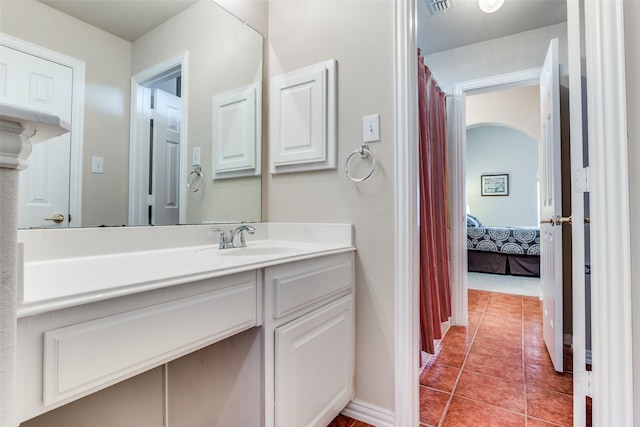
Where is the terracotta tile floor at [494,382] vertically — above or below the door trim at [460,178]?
below

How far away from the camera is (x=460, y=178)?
2.65 m

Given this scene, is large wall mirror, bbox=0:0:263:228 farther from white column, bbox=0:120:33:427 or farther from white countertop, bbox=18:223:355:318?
white column, bbox=0:120:33:427

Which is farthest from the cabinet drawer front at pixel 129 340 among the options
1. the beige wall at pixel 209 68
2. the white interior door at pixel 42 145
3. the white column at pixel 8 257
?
the beige wall at pixel 209 68

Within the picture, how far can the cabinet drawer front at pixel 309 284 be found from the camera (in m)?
1.00

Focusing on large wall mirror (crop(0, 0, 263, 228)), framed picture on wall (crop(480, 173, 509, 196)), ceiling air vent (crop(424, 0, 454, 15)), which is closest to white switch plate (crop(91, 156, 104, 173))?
large wall mirror (crop(0, 0, 263, 228))

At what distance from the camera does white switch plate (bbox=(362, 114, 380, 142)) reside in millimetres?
1379

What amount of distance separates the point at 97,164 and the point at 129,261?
382 mm

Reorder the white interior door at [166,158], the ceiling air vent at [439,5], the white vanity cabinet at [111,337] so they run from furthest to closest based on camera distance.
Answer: the ceiling air vent at [439,5] → the white interior door at [166,158] → the white vanity cabinet at [111,337]

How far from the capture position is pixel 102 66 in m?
1.09

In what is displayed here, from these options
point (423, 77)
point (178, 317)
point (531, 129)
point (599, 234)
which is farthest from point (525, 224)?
point (178, 317)

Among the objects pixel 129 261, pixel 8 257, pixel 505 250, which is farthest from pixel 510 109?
pixel 8 257

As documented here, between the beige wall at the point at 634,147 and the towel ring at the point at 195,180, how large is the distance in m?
1.64

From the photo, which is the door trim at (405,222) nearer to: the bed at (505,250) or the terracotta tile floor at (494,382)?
the terracotta tile floor at (494,382)

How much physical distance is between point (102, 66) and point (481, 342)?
2.70 metres
